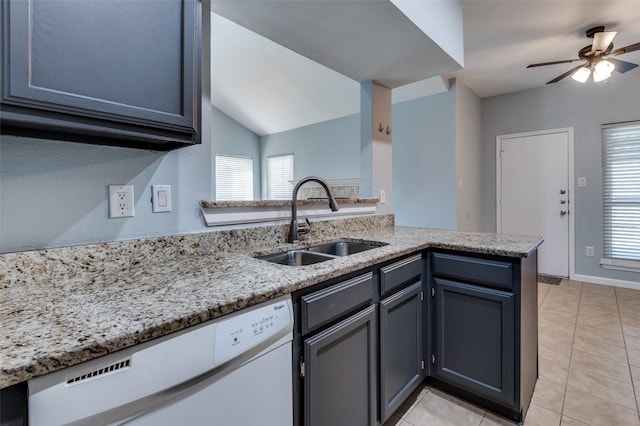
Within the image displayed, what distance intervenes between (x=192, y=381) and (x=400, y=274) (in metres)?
1.03

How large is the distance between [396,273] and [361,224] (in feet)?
2.74

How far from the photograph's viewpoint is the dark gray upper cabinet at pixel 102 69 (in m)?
0.69

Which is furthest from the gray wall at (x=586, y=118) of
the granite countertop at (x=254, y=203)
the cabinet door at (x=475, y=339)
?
the granite countertop at (x=254, y=203)

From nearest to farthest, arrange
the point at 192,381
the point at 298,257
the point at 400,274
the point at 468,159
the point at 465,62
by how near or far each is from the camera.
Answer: the point at 192,381 → the point at 400,274 → the point at 298,257 → the point at 465,62 → the point at 468,159

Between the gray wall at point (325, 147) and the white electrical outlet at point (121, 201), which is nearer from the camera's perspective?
the white electrical outlet at point (121, 201)

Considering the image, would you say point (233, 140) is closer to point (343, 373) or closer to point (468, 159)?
point (468, 159)

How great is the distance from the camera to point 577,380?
183cm

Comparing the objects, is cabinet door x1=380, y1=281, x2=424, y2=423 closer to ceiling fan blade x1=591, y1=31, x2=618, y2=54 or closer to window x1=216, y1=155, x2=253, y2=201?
ceiling fan blade x1=591, y1=31, x2=618, y2=54

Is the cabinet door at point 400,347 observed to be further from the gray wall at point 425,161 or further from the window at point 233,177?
the window at point 233,177

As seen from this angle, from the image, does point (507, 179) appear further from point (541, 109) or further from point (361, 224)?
point (361, 224)

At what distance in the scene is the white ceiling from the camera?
235 cm

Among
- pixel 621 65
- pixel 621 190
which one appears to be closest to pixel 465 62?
pixel 621 65

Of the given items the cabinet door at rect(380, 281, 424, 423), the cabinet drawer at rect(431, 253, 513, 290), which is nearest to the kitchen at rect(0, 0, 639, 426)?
the cabinet door at rect(380, 281, 424, 423)

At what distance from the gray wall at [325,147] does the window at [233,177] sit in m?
0.74
